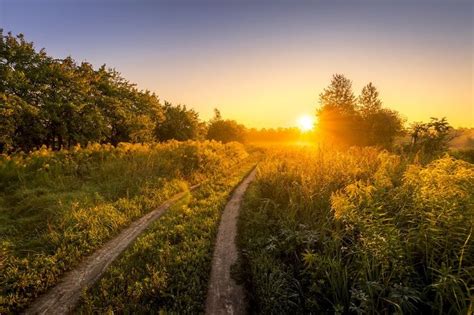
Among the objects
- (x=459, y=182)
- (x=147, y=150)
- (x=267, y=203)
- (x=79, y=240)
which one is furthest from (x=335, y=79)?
(x=79, y=240)

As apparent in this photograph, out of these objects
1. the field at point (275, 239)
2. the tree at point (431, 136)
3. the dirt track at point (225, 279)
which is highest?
the tree at point (431, 136)

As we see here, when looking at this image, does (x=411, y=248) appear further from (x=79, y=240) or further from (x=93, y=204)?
(x=93, y=204)

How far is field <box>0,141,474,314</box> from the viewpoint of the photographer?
13.2ft

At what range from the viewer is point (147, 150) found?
60.3 ft

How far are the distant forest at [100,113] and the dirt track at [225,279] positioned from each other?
12.5 m

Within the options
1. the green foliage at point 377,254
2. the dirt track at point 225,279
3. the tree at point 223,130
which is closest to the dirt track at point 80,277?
the dirt track at point 225,279

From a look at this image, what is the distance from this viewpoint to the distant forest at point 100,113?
1648 centimetres

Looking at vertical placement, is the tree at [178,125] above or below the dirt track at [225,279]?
above

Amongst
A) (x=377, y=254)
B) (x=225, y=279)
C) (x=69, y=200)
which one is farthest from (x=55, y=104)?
(x=377, y=254)

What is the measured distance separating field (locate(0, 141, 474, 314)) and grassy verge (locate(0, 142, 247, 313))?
0.15 feet

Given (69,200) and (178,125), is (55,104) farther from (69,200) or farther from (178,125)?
(178,125)

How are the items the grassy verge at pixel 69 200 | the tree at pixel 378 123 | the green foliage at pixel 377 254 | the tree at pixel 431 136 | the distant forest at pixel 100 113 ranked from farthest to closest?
the tree at pixel 378 123, the distant forest at pixel 100 113, the tree at pixel 431 136, the grassy verge at pixel 69 200, the green foliage at pixel 377 254

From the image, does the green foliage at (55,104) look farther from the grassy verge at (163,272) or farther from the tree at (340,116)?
the tree at (340,116)

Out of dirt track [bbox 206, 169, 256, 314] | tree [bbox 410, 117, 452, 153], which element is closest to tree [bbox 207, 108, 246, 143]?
tree [bbox 410, 117, 452, 153]
